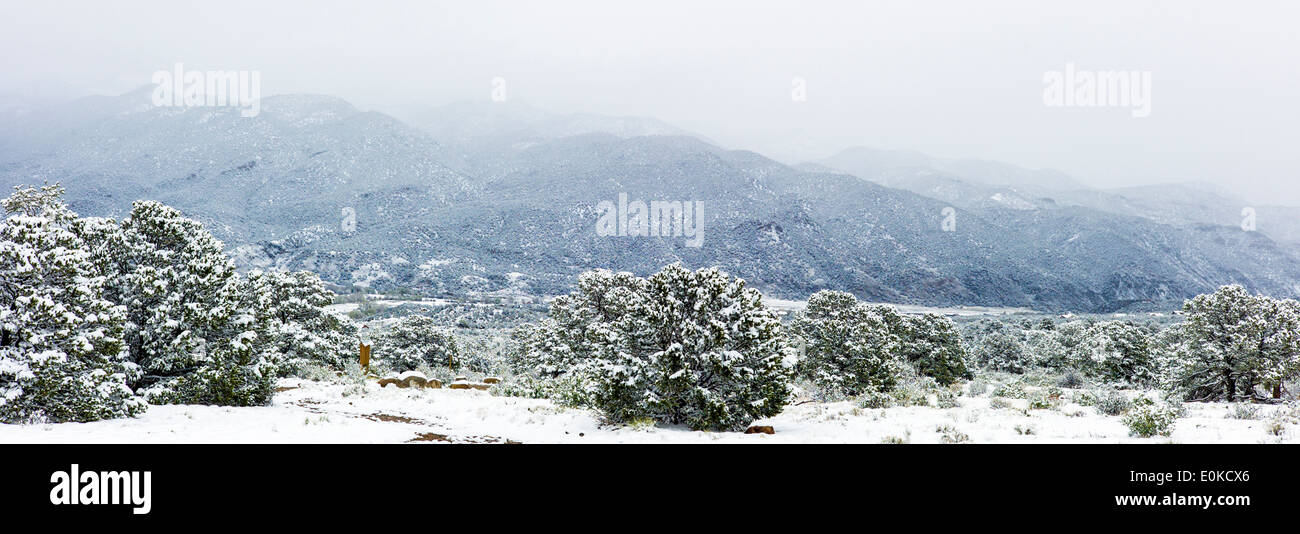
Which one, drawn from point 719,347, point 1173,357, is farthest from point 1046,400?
point 719,347

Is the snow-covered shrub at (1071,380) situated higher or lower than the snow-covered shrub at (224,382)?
lower

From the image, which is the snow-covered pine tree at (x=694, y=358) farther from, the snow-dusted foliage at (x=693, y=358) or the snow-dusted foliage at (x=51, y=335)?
the snow-dusted foliage at (x=51, y=335)

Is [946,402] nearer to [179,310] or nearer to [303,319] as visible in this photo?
[179,310]

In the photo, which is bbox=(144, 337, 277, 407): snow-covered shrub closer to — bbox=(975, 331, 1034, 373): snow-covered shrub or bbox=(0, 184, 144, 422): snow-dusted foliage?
bbox=(0, 184, 144, 422): snow-dusted foliage

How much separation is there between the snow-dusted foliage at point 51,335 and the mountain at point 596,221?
94.3m

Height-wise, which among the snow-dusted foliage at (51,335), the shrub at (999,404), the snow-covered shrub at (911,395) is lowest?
the snow-covered shrub at (911,395)

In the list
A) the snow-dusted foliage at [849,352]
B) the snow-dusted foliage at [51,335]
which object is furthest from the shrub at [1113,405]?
the snow-dusted foliage at [51,335]

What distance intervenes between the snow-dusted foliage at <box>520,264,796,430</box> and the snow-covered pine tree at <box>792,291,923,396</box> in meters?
7.70

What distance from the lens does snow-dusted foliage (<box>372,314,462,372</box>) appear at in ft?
111

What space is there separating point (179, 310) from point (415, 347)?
2177cm

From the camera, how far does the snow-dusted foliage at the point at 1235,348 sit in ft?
50.9
